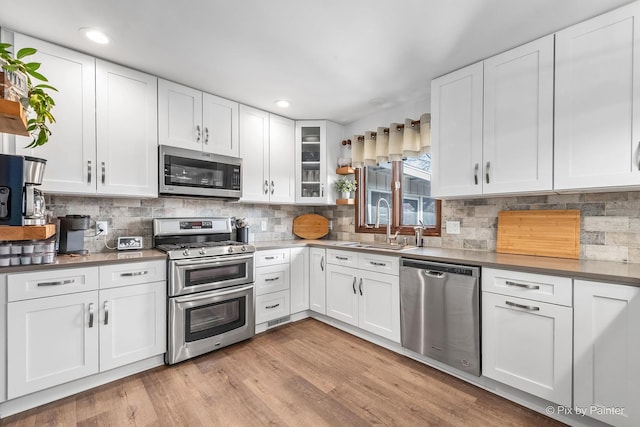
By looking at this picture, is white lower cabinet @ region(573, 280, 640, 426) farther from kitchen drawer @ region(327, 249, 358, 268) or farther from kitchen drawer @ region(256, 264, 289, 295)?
kitchen drawer @ region(256, 264, 289, 295)

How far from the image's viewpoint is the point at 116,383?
213cm

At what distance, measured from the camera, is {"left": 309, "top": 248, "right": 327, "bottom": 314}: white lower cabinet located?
3211 millimetres

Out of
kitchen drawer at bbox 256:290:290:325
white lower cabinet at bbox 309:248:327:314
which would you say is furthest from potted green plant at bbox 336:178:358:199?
kitchen drawer at bbox 256:290:290:325

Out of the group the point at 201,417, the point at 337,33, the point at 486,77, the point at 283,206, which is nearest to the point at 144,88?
the point at 337,33

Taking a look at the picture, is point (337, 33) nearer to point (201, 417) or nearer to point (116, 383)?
point (201, 417)

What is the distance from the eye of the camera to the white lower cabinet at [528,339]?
1.70 meters

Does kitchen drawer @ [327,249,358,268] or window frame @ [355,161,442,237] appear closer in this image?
kitchen drawer @ [327,249,358,268]

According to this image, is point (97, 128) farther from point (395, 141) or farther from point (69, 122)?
point (395, 141)

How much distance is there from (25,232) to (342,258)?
7.77ft

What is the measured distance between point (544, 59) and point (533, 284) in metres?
1.50

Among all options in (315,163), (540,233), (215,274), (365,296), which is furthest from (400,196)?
(215,274)

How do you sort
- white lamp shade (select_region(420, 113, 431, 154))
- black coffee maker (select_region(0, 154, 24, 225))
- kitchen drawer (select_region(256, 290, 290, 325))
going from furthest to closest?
kitchen drawer (select_region(256, 290, 290, 325)) < white lamp shade (select_region(420, 113, 431, 154)) < black coffee maker (select_region(0, 154, 24, 225))

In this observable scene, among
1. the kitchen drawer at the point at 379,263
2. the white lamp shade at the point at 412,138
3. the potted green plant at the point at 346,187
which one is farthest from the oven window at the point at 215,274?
the white lamp shade at the point at 412,138

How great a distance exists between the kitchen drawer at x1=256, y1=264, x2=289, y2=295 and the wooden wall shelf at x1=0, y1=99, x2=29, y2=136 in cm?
214
